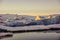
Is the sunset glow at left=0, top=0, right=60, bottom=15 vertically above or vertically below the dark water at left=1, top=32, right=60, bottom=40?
above

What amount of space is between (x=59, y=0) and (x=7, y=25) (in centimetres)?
67

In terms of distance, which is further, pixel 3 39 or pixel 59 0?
pixel 59 0

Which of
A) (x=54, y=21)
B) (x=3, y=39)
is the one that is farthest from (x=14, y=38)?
(x=54, y=21)

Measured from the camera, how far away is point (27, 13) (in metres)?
1.49

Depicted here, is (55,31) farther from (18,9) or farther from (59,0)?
(18,9)

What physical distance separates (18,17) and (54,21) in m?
0.42

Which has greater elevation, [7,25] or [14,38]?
[7,25]

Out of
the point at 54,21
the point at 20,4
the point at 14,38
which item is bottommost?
the point at 14,38

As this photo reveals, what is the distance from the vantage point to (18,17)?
148cm

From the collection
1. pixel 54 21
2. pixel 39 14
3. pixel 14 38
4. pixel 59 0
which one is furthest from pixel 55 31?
pixel 14 38

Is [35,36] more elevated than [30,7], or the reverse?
[30,7]

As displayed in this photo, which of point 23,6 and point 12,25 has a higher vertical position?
point 23,6

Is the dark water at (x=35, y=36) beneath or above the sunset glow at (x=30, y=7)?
beneath

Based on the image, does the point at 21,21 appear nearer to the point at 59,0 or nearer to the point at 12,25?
the point at 12,25
